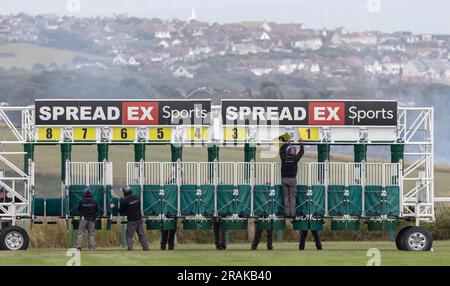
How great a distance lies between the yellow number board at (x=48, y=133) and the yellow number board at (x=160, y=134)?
2096mm

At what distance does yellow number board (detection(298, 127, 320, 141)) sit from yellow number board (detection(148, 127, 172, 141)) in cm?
300

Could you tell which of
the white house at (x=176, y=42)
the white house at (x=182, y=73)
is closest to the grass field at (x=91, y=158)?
the white house at (x=182, y=73)

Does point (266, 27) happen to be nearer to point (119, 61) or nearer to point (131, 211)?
point (119, 61)

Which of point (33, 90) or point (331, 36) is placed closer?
point (33, 90)

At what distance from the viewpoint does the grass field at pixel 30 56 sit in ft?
353

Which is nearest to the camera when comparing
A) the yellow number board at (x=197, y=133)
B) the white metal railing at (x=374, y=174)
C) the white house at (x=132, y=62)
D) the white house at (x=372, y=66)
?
the yellow number board at (x=197, y=133)

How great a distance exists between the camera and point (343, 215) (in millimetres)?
36531

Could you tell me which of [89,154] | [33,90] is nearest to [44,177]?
[89,154]

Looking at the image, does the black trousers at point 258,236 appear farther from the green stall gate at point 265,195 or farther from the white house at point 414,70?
the white house at point 414,70

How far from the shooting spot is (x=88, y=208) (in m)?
35.2

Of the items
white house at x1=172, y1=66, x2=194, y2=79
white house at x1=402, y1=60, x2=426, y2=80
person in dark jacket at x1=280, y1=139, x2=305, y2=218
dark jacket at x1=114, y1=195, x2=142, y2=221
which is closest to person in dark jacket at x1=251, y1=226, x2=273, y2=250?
person in dark jacket at x1=280, y1=139, x2=305, y2=218

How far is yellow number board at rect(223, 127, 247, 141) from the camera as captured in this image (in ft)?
121
